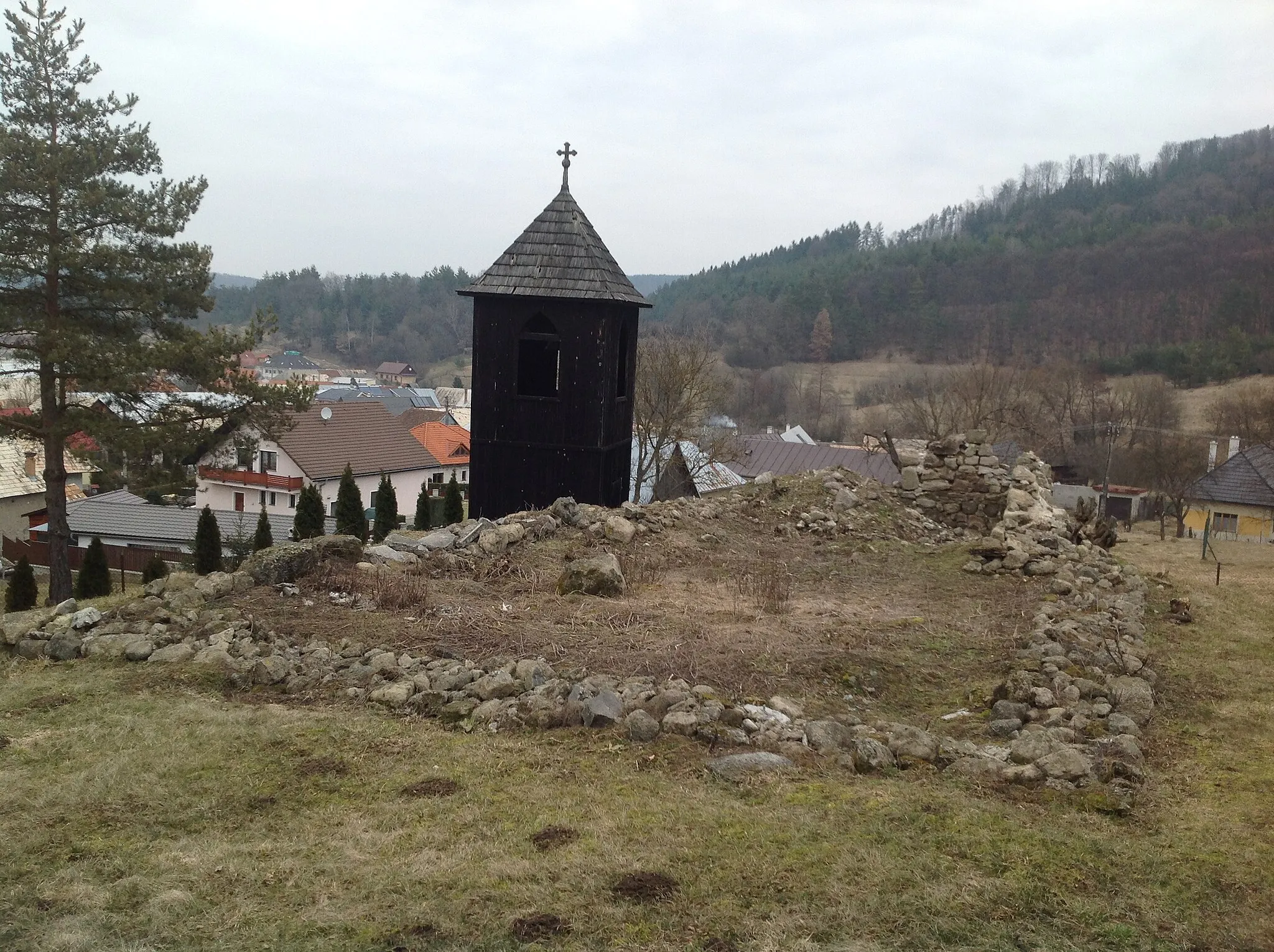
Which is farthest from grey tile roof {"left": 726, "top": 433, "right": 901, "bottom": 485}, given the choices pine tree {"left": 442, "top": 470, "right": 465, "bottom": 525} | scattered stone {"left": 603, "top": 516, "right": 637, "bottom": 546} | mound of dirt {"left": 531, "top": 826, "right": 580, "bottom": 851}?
mound of dirt {"left": 531, "top": 826, "right": 580, "bottom": 851}

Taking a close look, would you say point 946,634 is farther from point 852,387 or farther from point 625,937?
point 852,387

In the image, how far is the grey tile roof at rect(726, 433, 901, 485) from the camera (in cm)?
3897

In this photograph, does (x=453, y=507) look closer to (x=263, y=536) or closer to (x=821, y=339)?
(x=263, y=536)

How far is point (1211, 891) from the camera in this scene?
4.11 meters

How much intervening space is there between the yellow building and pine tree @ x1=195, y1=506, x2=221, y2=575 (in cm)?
3273

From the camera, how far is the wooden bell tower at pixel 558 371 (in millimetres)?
Result: 13750

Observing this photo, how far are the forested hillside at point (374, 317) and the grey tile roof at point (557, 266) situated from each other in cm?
10724

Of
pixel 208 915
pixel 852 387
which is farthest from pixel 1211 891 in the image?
pixel 852 387

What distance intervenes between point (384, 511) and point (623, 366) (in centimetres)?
1533

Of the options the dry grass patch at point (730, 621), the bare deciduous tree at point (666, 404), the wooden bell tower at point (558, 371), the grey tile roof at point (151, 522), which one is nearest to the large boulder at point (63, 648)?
the dry grass patch at point (730, 621)

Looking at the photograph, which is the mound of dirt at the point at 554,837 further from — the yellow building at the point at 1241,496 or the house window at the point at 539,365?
the yellow building at the point at 1241,496

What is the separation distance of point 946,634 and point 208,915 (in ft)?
20.7

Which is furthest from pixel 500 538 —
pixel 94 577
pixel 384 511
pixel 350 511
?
pixel 384 511

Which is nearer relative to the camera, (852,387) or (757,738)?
(757,738)
